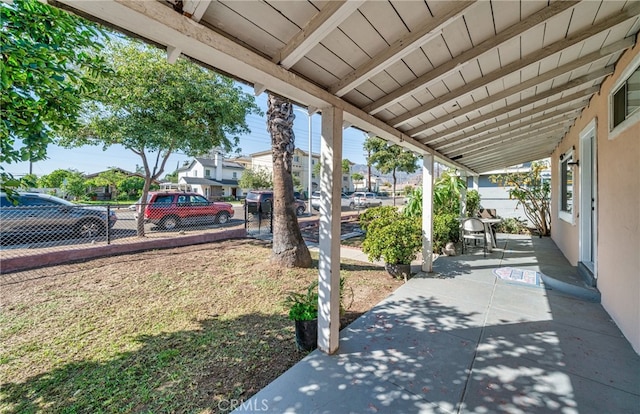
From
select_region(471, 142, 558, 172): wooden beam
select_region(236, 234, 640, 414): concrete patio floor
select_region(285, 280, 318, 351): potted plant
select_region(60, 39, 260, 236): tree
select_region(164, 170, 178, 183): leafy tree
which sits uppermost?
select_region(164, 170, 178, 183): leafy tree

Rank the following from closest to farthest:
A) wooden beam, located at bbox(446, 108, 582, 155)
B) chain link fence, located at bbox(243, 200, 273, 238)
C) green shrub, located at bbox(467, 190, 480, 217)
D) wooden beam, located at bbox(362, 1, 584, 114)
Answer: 1. wooden beam, located at bbox(362, 1, 584, 114)
2. wooden beam, located at bbox(446, 108, 582, 155)
3. chain link fence, located at bbox(243, 200, 273, 238)
4. green shrub, located at bbox(467, 190, 480, 217)

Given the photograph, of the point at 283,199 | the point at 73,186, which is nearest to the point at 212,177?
the point at 73,186

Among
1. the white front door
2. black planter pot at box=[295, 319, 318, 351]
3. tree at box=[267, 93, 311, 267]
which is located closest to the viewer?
black planter pot at box=[295, 319, 318, 351]

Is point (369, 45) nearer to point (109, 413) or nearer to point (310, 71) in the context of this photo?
point (310, 71)

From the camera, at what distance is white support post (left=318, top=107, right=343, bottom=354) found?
8.35ft

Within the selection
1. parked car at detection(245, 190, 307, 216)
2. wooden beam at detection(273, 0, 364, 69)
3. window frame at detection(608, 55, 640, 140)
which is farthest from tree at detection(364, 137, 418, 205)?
wooden beam at detection(273, 0, 364, 69)

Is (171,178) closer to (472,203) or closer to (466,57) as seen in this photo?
(472,203)

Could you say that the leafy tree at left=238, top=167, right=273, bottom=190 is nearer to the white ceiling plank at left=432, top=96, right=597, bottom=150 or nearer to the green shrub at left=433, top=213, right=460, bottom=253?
the green shrub at left=433, top=213, right=460, bottom=253

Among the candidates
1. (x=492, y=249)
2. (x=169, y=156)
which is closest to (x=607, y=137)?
(x=492, y=249)

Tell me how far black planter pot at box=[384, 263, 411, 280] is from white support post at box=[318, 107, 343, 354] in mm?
2629

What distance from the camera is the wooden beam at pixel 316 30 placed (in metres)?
1.52

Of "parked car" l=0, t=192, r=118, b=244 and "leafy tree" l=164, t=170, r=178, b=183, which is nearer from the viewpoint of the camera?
"parked car" l=0, t=192, r=118, b=244

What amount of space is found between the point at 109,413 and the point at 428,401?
238 centimetres

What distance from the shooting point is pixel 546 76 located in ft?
9.31
